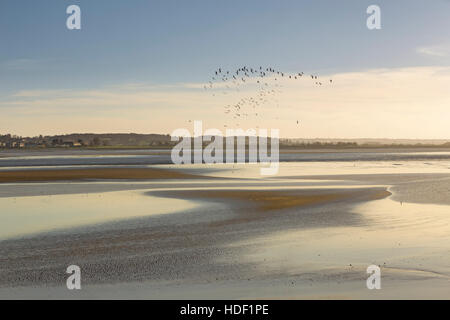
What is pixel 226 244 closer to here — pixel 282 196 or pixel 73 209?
pixel 73 209

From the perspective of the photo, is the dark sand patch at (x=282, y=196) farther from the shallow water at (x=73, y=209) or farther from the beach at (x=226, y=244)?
the shallow water at (x=73, y=209)

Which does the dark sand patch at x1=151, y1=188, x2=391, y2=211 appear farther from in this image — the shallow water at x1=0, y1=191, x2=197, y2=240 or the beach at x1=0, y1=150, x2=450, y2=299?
the shallow water at x1=0, y1=191, x2=197, y2=240

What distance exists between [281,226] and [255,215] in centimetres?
270

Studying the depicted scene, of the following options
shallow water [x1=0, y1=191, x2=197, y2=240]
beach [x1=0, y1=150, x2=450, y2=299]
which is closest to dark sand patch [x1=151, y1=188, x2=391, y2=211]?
beach [x1=0, y1=150, x2=450, y2=299]

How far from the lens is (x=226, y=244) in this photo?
49.0 ft

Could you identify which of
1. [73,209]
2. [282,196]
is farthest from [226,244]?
[282,196]

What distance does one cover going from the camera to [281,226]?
18.0 meters

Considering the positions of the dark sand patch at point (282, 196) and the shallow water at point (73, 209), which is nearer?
the shallow water at point (73, 209)

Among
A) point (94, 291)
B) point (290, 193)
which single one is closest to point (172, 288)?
point (94, 291)

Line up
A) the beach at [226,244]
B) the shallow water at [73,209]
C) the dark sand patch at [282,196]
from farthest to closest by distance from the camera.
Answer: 1. the dark sand patch at [282,196]
2. the shallow water at [73,209]
3. the beach at [226,244]

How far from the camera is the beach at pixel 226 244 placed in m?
10.6

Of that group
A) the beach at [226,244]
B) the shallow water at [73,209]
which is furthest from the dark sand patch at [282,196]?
the shallow water at [73,209]

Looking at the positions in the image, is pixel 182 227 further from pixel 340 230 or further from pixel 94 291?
pixel 94 291

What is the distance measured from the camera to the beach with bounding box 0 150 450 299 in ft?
34.7
